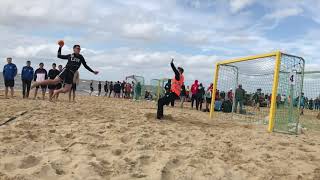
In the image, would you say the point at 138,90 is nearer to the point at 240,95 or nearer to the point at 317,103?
the point at 317,103

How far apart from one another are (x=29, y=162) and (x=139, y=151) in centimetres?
159

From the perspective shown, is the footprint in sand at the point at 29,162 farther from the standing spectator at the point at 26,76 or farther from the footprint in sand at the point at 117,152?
the standing spectator at the point at 26,76

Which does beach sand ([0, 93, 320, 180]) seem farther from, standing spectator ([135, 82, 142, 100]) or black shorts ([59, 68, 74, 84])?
standing spectator ([135, 82, 142, 100])

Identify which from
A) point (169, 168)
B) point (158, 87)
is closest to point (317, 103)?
point (158, 87)

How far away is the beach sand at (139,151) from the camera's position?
6035 mm

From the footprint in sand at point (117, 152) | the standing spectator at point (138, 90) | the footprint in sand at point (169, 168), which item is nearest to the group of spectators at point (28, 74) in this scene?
the footprint in sand at point (117, 152)

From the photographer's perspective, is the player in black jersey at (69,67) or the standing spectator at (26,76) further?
the standing spectator at (26,76)

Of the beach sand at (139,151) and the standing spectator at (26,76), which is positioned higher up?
the standing spectator at (26,76)

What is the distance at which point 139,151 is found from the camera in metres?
6.80

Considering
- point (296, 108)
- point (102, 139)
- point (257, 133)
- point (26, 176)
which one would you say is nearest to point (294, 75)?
point (296, 108)

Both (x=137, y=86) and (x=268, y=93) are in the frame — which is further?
(x=137, y=86)

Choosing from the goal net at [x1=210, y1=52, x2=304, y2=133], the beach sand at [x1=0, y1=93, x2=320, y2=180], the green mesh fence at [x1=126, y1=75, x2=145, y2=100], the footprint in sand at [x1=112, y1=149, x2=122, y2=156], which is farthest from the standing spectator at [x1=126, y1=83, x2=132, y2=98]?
the footprint in sand at [x1=112, y1=149, x2=122, y2=156]

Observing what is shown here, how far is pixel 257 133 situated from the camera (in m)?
8.91

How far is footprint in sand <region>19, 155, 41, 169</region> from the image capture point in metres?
6.10
